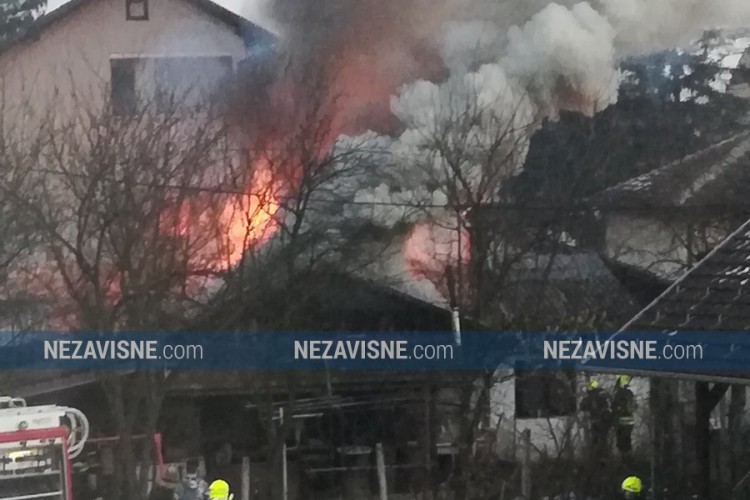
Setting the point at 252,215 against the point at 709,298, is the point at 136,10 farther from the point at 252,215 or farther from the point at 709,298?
the point at 709,298

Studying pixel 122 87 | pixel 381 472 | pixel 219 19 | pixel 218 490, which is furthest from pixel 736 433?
pixel 122 87

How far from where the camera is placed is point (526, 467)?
7.41 feet

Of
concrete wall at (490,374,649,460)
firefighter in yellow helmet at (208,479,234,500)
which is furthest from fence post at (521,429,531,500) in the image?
firefighter in yellow helmet at (208,479,234,500)

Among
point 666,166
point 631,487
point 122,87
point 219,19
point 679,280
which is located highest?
point 219,19

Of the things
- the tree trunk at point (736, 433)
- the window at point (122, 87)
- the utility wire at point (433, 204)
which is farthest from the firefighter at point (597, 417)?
the window at point (122, 87)

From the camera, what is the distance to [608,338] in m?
2.26

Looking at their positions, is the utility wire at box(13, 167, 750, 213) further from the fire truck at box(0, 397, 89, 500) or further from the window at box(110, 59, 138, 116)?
the fire truck at box(0, 397, 89, 500)

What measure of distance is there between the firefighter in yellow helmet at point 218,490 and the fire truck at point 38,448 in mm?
338

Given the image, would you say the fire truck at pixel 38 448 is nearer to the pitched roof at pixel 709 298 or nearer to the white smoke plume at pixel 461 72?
the white smoke plume at pixel 461 72

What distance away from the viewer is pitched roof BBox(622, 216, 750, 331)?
7.38ft

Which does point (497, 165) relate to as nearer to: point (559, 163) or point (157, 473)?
point (559, 163)

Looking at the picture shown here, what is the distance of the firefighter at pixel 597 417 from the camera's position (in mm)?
2264

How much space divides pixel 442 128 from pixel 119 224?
2.74 ft

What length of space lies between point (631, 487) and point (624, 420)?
6.7 inches
